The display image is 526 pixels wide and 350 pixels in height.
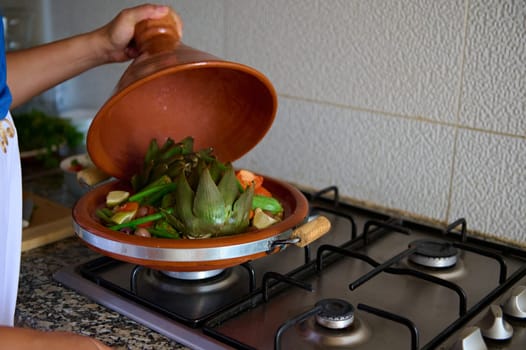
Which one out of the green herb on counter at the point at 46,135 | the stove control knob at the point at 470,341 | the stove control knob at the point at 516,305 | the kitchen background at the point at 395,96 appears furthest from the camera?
the green herb on counter at the point at 46,135

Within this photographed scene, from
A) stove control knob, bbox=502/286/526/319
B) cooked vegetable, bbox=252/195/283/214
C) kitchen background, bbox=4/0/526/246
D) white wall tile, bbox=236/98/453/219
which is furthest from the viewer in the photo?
white wall tile, bbox=236/98/453/219

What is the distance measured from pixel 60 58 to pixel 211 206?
415 mm

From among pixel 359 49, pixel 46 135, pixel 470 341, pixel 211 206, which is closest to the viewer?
pixel 470 341

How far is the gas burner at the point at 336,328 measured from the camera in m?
0.82

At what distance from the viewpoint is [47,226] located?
46.2 inches

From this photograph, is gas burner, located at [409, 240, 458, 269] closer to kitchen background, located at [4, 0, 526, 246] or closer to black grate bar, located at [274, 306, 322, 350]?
kitchen background, located at [4, 0, 526, 246]

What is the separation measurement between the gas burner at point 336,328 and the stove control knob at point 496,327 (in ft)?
0.45

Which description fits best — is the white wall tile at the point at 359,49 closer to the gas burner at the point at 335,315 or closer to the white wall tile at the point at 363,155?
the white wall tile at the point at 363,155

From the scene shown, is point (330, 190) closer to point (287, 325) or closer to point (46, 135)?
A: point (287, 325)

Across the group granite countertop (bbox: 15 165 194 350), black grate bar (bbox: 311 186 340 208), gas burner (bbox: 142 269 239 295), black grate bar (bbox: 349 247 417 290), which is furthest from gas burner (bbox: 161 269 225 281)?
black grate bar (bbox: 311 186 340 208)

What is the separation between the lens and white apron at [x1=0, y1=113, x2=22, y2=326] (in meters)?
0.82

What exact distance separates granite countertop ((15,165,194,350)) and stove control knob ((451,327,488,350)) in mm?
322

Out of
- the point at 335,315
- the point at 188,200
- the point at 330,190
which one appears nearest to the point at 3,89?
the point at 188,200

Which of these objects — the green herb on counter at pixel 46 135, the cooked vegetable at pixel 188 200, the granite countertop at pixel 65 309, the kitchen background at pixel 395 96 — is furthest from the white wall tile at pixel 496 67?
the green herb on counter at pixel 46 135
